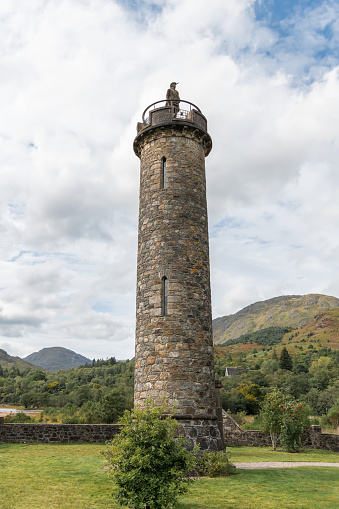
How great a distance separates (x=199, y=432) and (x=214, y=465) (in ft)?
2.77

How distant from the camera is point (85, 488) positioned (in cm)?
809

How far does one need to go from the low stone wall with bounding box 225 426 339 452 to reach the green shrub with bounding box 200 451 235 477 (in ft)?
28.8

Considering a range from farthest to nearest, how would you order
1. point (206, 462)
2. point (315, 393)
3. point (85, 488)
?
point (315, 393), point (206, 462), point (85, 488)

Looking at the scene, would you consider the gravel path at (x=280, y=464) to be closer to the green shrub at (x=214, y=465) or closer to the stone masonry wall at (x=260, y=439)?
the green shrub at (x=214, y=465)

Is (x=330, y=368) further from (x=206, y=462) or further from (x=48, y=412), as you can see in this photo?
(x=206, y=462)

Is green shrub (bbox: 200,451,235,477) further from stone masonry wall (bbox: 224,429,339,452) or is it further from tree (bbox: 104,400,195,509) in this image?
stone masonry wall (bbox: 224,429,339,452)

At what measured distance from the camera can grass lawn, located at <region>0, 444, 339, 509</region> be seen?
702cm

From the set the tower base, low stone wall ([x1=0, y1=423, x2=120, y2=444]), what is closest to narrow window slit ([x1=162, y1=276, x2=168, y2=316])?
the tower base

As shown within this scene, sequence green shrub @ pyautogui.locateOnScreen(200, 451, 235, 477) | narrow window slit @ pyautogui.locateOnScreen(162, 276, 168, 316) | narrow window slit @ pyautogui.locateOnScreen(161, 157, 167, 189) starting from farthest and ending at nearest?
narrow window slit @ pyautogui.locateOnScreen(161, 157, 167, 189) < narrow window slit @ pyautogui.locateOnScreen(162, 276, 168, 316) < green shrub @ pyautogui.locateOnScreen(200, 451, 235, 477)

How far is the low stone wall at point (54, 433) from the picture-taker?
50.4 ft

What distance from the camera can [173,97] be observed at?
1417cm

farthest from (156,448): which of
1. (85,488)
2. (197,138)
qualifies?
(197,138)

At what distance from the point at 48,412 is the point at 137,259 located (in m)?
27.1

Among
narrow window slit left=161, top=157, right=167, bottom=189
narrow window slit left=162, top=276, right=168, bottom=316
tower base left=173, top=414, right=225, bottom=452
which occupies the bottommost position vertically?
tower base left=173, top=414, right=225, bottom=452
